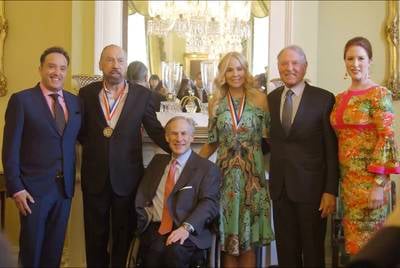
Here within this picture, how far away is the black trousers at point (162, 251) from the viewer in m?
2.71

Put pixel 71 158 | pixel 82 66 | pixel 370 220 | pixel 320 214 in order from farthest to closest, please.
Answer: pixel 82 66 < pixel 71 158 < pixel 320 214 < pixel 370 220

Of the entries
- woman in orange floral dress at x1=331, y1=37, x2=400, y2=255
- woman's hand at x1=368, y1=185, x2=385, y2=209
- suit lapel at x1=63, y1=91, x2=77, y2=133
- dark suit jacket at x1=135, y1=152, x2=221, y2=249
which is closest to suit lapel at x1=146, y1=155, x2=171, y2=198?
dark suit jacket at x1=135, y1=152, x2=221, y2=249

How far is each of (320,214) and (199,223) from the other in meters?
0.61

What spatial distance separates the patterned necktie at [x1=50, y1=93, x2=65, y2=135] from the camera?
9.22 feet

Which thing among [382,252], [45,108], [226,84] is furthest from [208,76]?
[382,252]

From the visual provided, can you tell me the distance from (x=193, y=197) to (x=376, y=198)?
3.11ft

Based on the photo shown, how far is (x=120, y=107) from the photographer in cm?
294

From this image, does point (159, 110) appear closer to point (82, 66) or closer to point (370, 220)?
point (82, 66)

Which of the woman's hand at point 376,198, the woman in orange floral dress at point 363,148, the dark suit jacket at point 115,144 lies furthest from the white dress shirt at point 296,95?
the dark suit jacket at point 115,144

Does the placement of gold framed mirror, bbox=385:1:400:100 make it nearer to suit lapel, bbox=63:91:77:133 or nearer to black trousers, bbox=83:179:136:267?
black trousers, bbox=83:179:136:267

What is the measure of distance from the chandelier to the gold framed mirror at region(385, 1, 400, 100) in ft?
5.35

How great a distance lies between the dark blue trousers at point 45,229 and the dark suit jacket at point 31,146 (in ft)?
0.18

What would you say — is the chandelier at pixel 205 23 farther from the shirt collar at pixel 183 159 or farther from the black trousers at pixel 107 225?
the black trousers at pixel 107 225

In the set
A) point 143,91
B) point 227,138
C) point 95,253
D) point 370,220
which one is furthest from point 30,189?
point 370,220
